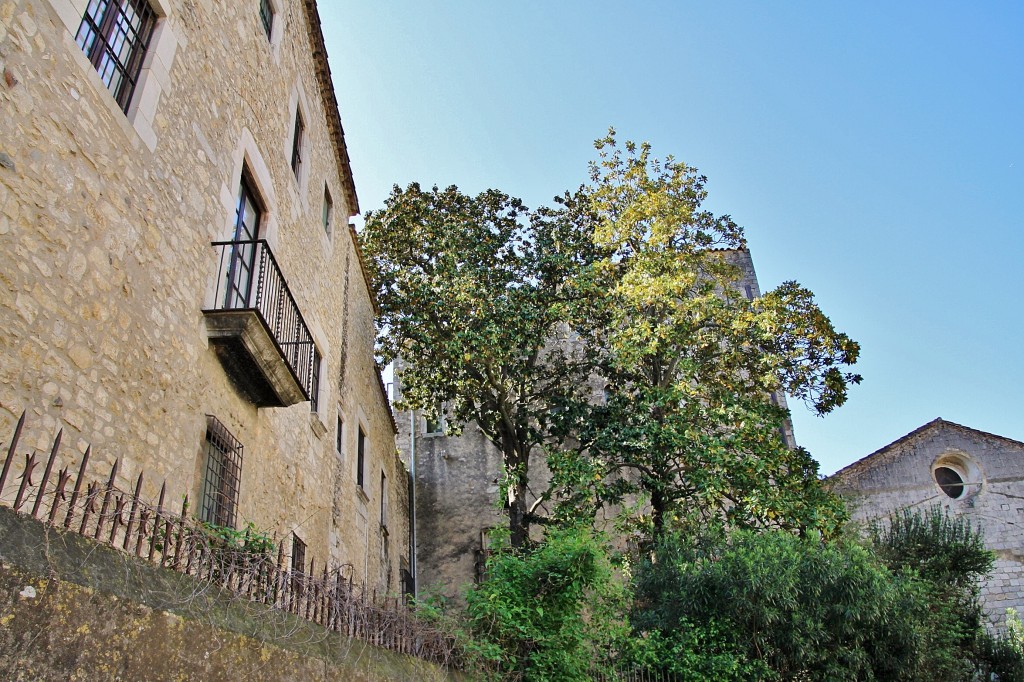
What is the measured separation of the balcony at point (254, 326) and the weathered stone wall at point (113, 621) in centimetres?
333

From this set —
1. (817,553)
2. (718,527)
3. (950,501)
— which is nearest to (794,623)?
(817,553)

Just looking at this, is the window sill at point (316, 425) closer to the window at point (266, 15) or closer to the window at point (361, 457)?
the window at point (361, 457)

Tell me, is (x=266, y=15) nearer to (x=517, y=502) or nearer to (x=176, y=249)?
(x=176, y=249)

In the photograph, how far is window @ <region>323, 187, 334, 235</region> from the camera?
40.1 feet

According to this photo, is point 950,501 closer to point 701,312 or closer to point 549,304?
point 701,312

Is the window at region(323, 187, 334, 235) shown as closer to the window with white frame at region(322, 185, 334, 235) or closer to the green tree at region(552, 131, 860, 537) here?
the window with white frame at region(322, 185, 334, 235)

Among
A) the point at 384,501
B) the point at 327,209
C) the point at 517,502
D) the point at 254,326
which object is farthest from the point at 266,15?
the point at 517,502

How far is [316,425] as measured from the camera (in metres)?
10.5

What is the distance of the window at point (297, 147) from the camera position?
1045 centimetres

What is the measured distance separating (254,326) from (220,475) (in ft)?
4.58

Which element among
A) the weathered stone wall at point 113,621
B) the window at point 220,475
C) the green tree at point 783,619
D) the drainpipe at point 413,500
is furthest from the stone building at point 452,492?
the weathered stone wall at point 113,621

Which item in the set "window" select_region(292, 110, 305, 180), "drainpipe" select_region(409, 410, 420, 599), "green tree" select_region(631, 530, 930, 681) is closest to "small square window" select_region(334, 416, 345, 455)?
"window" select_region(292, 110, 305, 180)

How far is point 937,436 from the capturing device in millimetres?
22000

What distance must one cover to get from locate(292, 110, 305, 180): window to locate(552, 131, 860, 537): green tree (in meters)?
7.76
